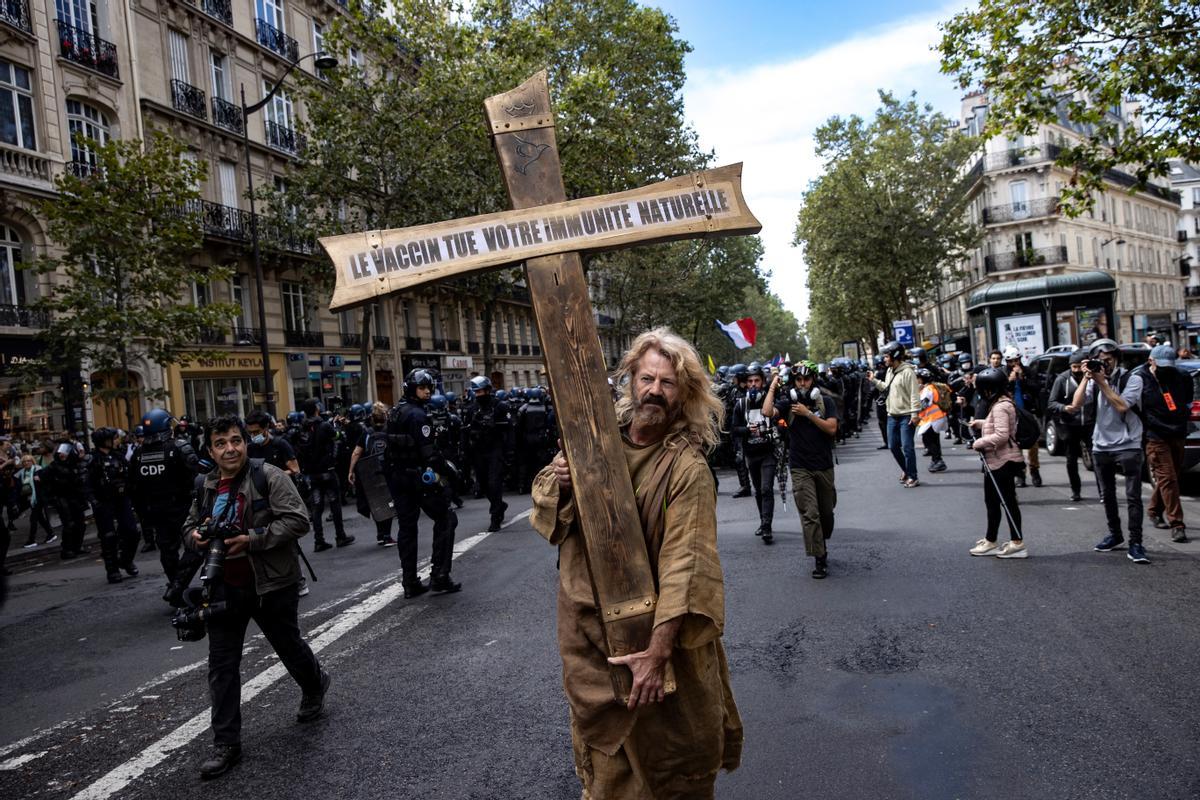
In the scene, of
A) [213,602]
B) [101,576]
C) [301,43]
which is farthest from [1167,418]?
[301,43]

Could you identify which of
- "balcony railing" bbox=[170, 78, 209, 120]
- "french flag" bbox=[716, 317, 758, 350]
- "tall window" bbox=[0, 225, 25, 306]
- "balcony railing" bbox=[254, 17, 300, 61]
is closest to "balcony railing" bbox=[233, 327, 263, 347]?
"balcony railing" bbox=[170, 78, 209, 120]

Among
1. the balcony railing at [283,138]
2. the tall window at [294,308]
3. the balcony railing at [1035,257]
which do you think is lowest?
the tall window at [294,308]

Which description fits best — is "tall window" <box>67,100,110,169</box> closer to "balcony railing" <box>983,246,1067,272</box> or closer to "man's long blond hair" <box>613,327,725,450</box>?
"man's long blond hair" <box>613,327,725,450</box>

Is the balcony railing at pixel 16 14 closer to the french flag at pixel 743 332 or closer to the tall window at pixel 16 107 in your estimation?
the tall window at pixel 16 107

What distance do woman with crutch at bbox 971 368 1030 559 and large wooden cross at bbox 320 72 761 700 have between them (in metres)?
5.48

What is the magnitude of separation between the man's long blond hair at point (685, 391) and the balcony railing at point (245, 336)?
25611 millimetres

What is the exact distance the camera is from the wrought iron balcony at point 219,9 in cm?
2623

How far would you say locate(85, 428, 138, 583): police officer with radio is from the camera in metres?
9.45

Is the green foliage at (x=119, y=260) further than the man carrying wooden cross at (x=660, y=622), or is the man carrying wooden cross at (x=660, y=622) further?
the green foliage at (x=119, y=260)

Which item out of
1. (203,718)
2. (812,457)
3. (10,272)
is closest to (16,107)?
(10,272)

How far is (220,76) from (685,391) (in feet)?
94.1

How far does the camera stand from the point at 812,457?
7480mm

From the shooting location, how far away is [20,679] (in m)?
5.90

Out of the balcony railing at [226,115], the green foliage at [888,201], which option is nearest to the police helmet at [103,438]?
the balcony railing at [226,115]
